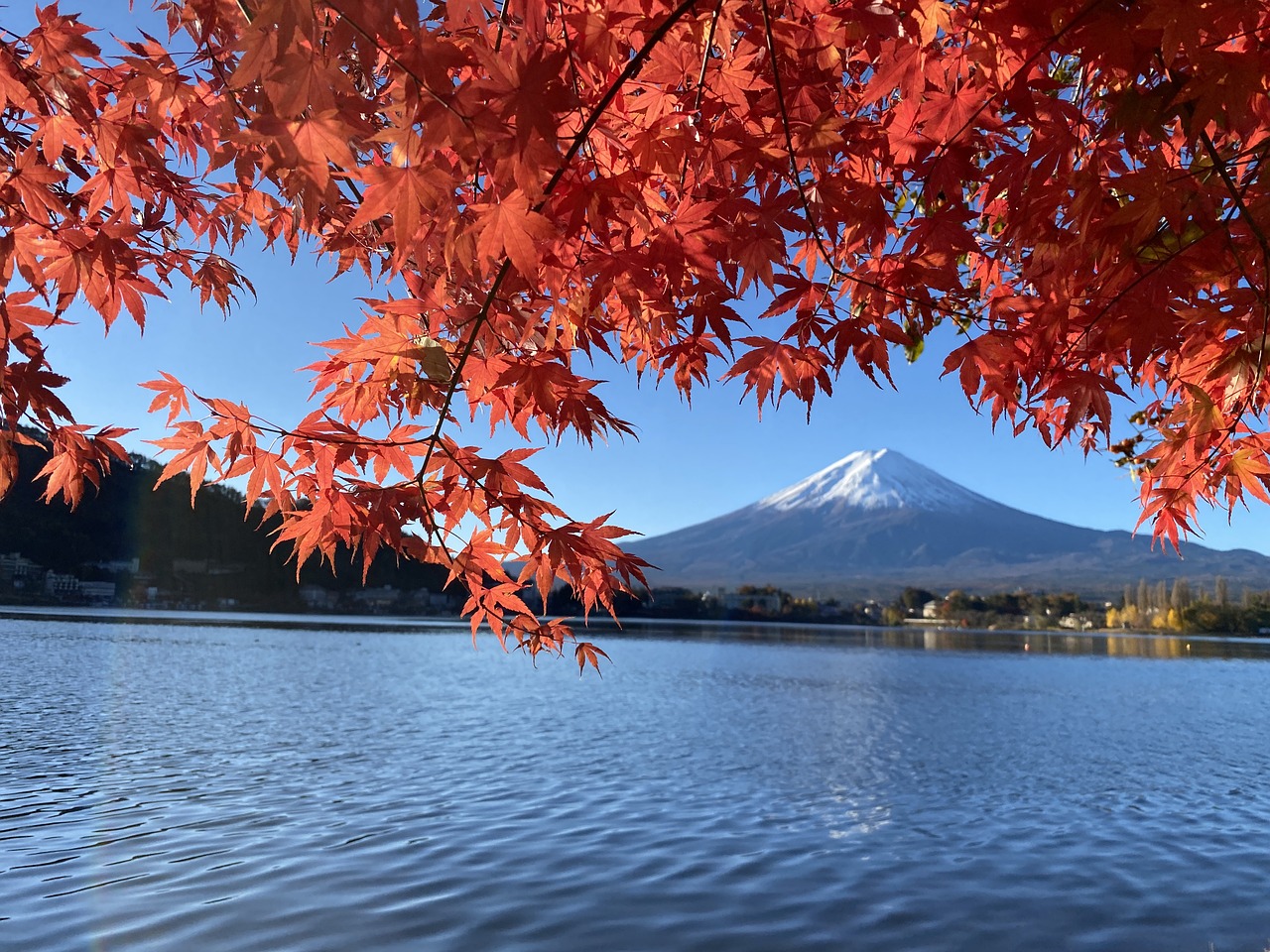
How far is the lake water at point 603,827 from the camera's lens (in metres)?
5.80

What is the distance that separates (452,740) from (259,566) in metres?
103

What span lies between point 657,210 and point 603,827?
7464mm

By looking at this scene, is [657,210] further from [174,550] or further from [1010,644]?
[174,550]

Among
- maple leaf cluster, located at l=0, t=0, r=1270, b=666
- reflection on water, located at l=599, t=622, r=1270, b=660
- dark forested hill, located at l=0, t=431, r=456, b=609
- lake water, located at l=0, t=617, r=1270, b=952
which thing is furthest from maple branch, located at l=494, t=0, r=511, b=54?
dark forested hill, located at l=0, t=431, r=456, b=609

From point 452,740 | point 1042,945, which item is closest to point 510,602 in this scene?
point 1042,945

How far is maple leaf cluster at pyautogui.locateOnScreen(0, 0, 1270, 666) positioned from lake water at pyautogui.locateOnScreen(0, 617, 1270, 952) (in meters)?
3.96

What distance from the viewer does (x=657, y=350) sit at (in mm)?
3322

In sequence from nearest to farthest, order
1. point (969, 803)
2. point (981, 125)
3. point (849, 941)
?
point (981, 125) → point (849, 941) → point (969, 803)

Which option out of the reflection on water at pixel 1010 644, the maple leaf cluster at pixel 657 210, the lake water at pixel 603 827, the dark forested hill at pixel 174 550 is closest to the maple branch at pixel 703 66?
the maple leaf cluster at pixel 657 210

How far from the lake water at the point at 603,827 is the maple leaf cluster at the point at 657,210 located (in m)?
3.96

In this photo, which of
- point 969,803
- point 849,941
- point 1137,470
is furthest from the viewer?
point 969,803

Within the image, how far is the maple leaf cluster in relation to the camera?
1814mm

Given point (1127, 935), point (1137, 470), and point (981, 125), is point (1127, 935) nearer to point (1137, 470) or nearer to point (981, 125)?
point (1137, 470)

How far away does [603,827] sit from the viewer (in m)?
8.61
